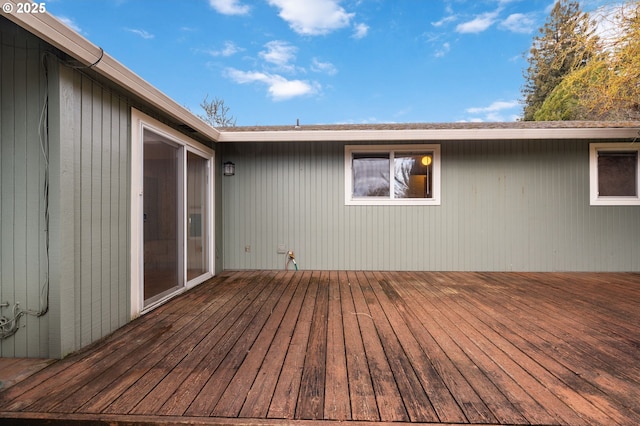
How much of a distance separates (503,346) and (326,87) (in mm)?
11609

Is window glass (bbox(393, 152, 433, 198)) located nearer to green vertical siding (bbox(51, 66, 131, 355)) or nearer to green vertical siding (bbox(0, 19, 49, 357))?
green vertical siding (bbox(51, 66, 131, 355))

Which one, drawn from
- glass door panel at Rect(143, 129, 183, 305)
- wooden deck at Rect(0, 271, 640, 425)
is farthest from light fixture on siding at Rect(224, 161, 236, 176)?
wooden deck at Rect(0, 271, 640, 425)

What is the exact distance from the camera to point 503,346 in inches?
72.7

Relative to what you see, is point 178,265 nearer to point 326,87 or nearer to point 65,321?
point 65,321

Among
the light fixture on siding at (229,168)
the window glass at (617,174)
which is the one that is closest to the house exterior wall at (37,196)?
the light fixture on siding at (229,168)

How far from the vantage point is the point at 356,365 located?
160cm

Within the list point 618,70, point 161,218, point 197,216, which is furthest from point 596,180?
point 161,218

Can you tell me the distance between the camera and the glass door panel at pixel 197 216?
11.0 ft

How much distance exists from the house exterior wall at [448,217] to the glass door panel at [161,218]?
1391 millimetres

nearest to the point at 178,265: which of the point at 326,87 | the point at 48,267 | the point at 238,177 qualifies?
the point at 48,267

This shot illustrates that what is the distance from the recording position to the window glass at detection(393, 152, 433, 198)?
433cm

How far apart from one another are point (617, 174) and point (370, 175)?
406 cm

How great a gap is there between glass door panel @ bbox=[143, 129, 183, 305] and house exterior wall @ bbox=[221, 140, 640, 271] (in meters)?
1.39

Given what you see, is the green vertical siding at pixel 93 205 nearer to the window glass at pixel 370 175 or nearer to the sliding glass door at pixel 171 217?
the sliding glass door at pixel 171 217
